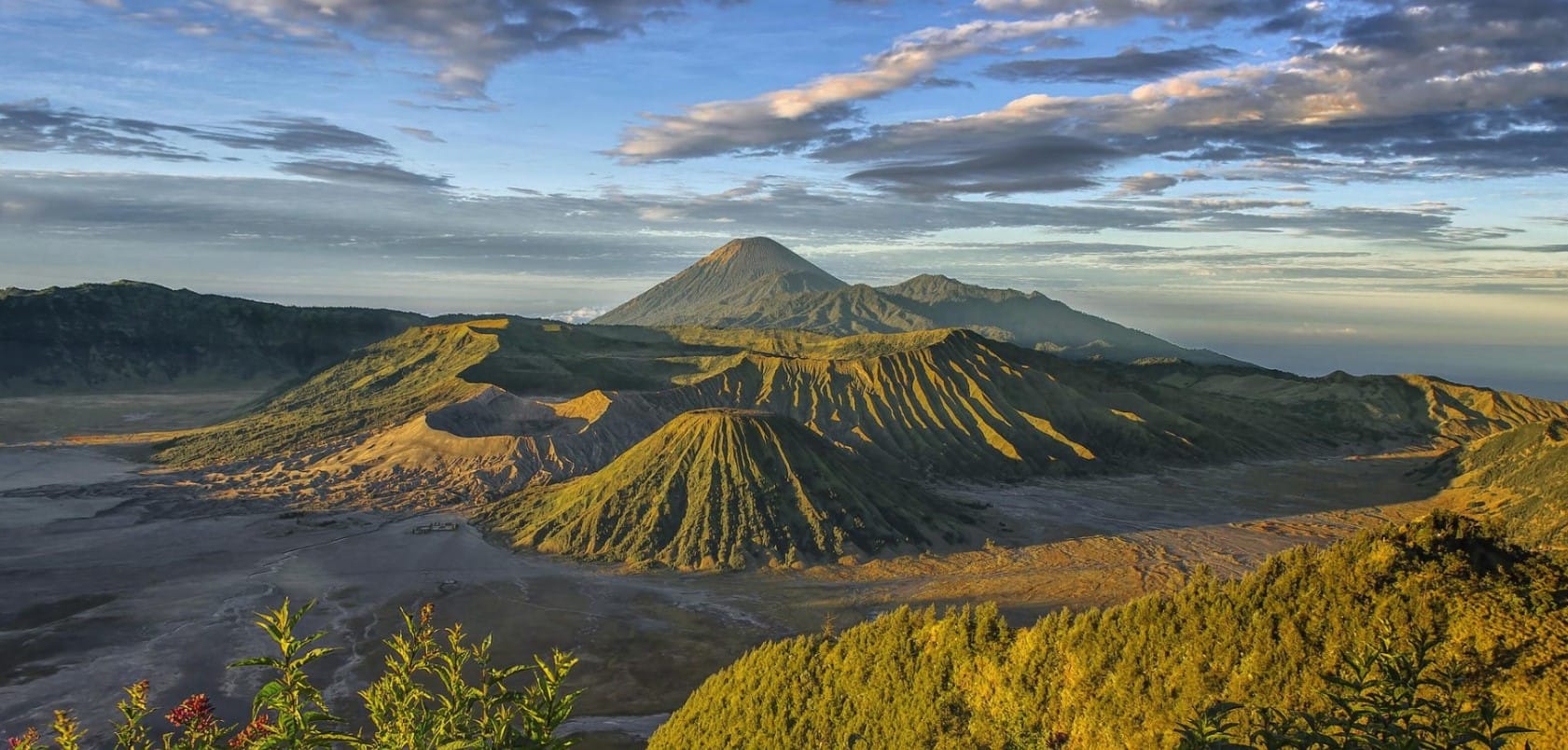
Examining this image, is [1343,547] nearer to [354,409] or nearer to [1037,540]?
[1037,540]

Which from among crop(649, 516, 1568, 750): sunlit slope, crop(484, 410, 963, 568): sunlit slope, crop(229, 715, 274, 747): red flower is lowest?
crop(484, 410, 963, 568): sunlit slope

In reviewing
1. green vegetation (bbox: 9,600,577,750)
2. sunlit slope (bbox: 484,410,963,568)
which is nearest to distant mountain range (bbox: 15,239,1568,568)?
sunlit slope (bbox: 484,410,963,568)

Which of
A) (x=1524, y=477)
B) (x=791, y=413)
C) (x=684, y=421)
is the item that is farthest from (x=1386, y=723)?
(x=1524, y=477)

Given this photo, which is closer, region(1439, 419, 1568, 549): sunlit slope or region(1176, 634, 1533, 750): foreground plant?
region(1176, 634, 1533, 750): foreground plant

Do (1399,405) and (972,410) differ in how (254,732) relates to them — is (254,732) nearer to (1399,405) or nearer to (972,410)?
(972,410)

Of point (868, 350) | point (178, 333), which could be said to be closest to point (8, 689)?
point (868, 350)

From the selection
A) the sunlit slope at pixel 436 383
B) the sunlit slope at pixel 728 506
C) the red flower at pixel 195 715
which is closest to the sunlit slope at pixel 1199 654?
the red flower at pixel 195 715

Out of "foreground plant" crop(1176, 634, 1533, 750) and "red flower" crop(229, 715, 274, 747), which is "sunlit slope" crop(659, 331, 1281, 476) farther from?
"red flower" crop(229, 715, 274, 747)
